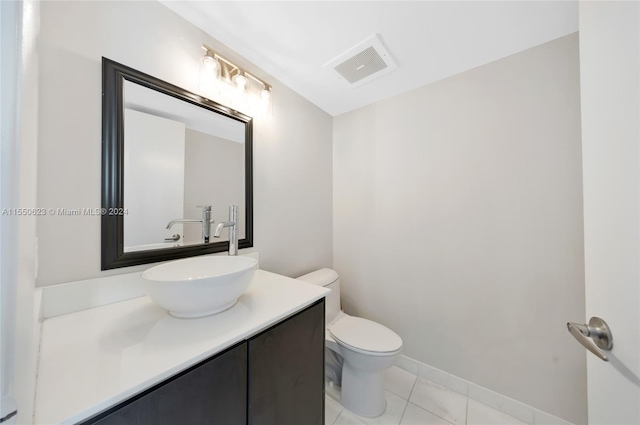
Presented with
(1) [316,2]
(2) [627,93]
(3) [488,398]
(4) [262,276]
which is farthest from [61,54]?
(3) [488,398]

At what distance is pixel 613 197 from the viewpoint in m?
0.51

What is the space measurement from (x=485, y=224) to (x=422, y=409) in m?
1.22

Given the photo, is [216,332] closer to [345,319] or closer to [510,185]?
[345,319]

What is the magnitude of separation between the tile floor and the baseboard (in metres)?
0.03

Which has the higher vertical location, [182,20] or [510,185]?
[182,20]

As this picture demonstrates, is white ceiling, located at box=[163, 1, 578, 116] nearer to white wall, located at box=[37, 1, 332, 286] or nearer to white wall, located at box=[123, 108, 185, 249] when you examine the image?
white wall, located at box=[37, 1, 332, 286]

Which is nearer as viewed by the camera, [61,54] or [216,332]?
[216,332]

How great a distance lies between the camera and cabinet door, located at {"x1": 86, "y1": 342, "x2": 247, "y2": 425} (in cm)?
47

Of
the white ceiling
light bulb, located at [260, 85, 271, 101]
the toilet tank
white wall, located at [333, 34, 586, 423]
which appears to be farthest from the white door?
light bulb, located at [260, 85, 271, 101]

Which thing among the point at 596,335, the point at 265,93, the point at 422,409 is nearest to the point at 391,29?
the point at 265,93

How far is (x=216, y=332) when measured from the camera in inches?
25.9

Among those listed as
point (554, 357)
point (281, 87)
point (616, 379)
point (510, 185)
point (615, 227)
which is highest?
point (281, 87)

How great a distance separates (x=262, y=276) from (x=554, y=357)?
1672 mm

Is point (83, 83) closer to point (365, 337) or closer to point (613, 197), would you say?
point (613, 197)
